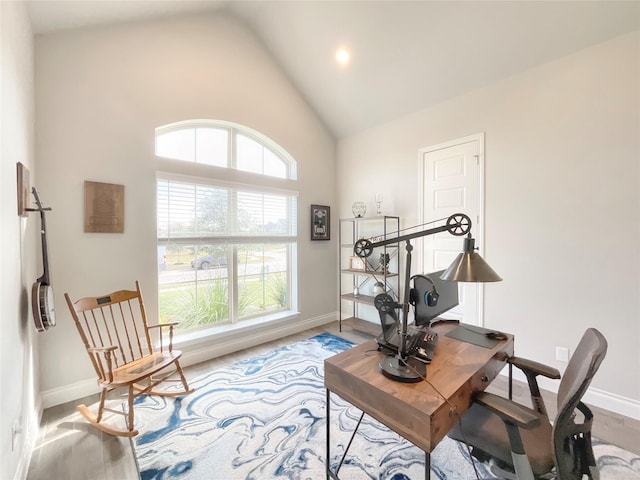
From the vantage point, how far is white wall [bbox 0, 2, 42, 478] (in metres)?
1.33

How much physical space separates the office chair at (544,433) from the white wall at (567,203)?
1342 mm

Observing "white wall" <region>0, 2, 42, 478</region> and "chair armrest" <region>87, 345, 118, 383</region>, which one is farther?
"chair armrest" <region>87, 345, 118, 383</region>

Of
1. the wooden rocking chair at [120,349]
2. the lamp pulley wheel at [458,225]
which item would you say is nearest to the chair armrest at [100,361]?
the wooden rocking chair at [120,349]

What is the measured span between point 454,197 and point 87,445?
3648 mm

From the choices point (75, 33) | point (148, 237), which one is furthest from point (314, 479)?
point (75, 33)

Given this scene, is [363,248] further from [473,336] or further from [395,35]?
[395,35]

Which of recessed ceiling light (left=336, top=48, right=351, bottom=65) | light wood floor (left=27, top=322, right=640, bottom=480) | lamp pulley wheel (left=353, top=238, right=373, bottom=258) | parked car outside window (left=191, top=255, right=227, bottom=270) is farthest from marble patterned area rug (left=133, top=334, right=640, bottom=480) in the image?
recessed ceiling light (left=336, top=48, right=351, bottom=65)

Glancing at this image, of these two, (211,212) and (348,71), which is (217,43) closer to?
(348,71)

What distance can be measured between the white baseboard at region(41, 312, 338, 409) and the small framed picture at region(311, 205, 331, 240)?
1197 millimetres

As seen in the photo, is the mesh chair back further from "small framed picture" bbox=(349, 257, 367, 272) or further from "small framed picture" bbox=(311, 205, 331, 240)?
"small framed picture" bbox=(311, 205, 331, 240)

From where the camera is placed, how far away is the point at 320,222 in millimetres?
3928

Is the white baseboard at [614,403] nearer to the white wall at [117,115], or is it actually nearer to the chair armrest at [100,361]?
the chair armrest at [100,361]

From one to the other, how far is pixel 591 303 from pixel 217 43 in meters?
4.30

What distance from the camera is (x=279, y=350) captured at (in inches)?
123
